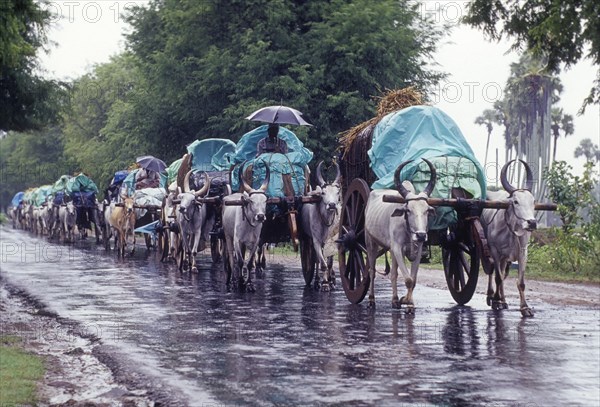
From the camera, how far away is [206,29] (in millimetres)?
37688

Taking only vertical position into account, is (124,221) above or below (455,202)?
above

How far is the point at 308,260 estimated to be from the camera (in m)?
19.5

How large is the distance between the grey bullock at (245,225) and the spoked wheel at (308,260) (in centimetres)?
115

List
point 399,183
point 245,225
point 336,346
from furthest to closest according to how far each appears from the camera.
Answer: point 245,225 → point 399,183 → point 336,346

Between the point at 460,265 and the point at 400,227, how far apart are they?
1570 mm

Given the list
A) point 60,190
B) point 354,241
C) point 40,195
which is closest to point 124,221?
point 60,190

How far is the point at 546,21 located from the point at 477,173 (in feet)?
8.76

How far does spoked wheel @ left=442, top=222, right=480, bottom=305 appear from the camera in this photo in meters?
14.6

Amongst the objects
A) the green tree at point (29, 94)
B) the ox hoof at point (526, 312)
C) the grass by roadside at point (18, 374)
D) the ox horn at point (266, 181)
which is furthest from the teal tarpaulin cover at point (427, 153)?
the green tree at point (29, 94)

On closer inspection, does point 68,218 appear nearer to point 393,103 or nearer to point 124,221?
point 124,221

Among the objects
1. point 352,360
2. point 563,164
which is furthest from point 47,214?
point 352,360

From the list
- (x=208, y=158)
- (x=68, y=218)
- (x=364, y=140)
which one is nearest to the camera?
(x=364, y=140)

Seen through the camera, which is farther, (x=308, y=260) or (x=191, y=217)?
(x=191, y=217)

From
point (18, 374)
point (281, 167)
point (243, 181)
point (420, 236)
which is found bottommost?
point (18, 374)
